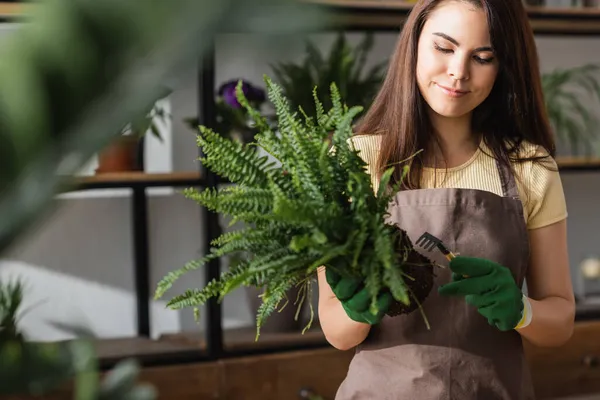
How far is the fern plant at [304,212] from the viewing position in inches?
39.8

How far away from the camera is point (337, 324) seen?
4.78 feet

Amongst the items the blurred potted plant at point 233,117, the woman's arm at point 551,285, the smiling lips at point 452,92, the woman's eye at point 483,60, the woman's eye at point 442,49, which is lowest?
the woman's arm at point 551,285

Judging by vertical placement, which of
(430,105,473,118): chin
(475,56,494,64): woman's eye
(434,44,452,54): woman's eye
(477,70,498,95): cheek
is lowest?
(430,105,473,118): chin

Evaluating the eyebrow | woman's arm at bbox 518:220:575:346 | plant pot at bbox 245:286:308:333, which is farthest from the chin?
plant pot at bbox 245:286:308:333

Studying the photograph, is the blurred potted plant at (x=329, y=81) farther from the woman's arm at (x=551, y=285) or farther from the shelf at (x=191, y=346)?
the woman's arm at (x=551, y=285)

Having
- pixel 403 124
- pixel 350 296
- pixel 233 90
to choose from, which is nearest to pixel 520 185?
pixel 403 124

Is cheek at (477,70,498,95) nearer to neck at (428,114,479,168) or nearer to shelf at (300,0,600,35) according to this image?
neck at (428,114,479,168)

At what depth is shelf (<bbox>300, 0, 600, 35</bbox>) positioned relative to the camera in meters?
3.00

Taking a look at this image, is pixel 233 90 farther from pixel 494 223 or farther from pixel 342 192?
pixel 342 192

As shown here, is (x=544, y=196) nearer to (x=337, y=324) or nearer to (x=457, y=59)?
(x=457, y=59)

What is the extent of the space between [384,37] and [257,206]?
8.26 feet

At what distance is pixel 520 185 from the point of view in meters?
1.61

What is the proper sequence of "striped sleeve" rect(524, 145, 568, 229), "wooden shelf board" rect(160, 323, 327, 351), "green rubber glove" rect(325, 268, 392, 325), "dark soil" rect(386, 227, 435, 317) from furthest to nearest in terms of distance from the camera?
"wooden shelf board" rect(160, 323, 327, 351), "striped sleeve" rect(524, 145, 568, 229), "dark soil" rect(386, 227, 435, 317), "green rubber glove" rect(325, 268, 392, 325)

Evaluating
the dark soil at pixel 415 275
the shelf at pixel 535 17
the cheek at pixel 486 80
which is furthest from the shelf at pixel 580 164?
the dark soil at pixel 415 275
